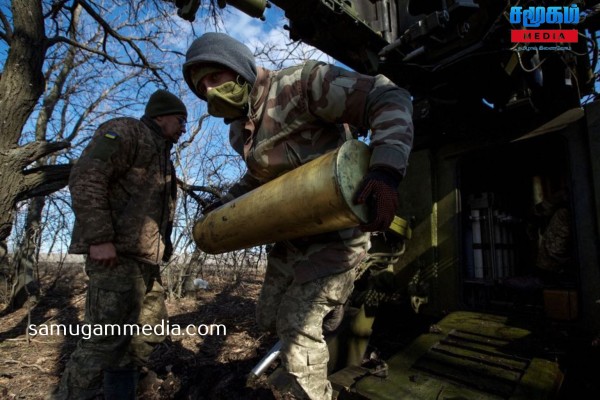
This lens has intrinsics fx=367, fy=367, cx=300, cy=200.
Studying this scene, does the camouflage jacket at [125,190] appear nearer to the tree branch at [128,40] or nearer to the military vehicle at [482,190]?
the military vehicle at [482,190]

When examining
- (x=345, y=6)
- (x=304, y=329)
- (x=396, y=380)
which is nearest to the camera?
(x=304, y=329)

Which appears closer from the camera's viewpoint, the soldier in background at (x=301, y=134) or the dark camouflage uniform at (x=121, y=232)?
the soldier in background at (x=301, y=134)

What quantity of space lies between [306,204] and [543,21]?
3.40m

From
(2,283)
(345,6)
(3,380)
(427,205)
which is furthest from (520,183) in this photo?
(2,283)

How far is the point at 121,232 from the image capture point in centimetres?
258

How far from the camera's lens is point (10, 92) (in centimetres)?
377

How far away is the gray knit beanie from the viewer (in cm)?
210

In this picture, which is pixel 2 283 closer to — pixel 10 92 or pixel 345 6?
pixel 10 92

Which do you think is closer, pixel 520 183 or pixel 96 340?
pixel 96 340

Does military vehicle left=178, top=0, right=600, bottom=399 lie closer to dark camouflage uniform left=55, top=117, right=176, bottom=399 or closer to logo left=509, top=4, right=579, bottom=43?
logo left=509, top=4, right=579, bottom=43

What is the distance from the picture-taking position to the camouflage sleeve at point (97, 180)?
2.39 m

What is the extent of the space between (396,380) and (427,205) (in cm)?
200

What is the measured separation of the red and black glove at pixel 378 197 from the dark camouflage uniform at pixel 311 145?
285 millimetres

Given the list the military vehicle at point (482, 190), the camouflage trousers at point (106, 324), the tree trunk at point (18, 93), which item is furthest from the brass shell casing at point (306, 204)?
the tree trunk at point (18, 93)
